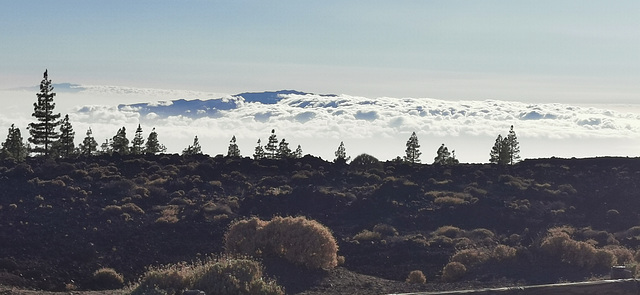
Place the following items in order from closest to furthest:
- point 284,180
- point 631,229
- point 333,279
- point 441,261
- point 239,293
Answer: point 239,293 < point 333,279 < point 441,261 < point 631,229 < point 284,180

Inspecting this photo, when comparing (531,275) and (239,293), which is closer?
(239,293)

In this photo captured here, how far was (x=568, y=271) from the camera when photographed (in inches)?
903

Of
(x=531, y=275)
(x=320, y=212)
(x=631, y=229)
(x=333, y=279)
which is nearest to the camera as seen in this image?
(x=333, y=279)

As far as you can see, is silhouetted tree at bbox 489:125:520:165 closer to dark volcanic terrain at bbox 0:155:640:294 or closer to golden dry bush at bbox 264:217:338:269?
dark volcanic terrain at bbox 0:155:640:294

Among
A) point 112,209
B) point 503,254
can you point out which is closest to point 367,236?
point 503,254

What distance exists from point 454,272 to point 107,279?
11768 millimetres

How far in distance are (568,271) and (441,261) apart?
237 inches

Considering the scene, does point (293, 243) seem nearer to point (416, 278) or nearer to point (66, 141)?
point (416, 278)

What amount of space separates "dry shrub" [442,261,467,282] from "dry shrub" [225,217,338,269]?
12.9 feet

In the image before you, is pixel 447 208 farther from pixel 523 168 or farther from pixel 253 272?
pixel 253 272

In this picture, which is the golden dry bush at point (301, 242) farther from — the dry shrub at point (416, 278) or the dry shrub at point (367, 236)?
the dry shrub at point (367, 236)

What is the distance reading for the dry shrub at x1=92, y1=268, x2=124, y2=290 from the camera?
23906 millimetres

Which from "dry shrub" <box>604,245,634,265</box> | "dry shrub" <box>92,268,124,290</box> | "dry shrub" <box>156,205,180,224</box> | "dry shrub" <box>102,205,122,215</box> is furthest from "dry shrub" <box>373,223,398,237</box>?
"dry shrub" <box>92,268,124,290</box>

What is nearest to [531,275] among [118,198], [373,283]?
[373,283]
